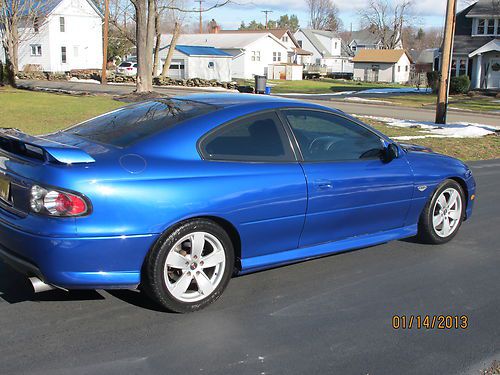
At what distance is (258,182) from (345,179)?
857 millimetres

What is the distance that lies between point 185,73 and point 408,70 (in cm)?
2935

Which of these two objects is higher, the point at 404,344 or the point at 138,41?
the point at 138,41

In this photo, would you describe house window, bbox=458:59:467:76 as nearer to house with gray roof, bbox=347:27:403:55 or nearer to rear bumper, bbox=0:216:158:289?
rear bumper, bbox=0:216:158:289

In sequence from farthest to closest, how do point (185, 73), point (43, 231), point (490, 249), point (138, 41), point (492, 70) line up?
point (185, 73) → point (492, 70) → point (138, 41) → point (490, 249) → point (43, 231)

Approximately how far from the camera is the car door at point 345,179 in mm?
4629

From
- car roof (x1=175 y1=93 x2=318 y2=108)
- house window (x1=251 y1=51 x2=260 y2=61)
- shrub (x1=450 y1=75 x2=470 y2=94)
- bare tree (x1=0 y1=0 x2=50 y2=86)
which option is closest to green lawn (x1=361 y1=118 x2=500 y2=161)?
car roof (x1=175 y1=93 x2=318 y2=108)

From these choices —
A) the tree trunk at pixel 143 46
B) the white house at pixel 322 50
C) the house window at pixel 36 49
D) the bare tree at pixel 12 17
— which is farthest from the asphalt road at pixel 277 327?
→ the white house at pixel 322 50

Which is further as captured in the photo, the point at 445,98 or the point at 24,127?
the point at 445,98

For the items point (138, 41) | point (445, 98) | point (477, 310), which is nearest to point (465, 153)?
point (445, 98)

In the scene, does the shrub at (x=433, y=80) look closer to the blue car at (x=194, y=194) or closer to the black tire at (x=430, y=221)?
the black tire at (x=430, y=221)

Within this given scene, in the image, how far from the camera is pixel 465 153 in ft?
42.5

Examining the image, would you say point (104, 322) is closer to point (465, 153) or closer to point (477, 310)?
point (477, 310)

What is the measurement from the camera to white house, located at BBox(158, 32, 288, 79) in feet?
210
